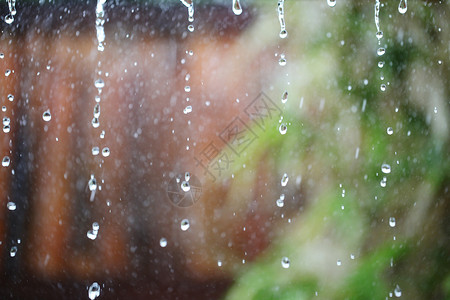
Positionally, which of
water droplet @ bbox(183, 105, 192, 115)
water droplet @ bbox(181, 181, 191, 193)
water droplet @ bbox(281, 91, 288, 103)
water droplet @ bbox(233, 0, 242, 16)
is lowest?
water droplet @ bbox(181, 181, 191, 193)

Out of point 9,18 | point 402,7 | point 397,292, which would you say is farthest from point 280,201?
point 9,18

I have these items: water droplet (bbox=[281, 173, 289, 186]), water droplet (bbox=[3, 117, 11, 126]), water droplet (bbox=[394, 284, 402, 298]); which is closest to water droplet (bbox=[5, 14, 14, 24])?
water droplet (bbox=[3, 117, 11, 126])

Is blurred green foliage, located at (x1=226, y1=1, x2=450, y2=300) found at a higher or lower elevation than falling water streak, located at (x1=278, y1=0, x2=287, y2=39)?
lower

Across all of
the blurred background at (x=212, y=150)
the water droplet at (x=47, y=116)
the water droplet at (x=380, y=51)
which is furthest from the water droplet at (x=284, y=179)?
the water droplet at (x=47, y=116)

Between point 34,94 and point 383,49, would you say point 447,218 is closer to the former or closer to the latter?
point 383,49

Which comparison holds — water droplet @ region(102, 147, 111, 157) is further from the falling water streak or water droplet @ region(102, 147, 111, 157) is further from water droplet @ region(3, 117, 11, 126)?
the falling water streak

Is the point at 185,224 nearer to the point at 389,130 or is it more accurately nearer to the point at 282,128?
the point at 282,128

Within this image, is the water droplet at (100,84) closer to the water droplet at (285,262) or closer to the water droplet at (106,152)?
the water droplet at (106,152)

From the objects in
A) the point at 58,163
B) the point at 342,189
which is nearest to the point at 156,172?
the point at 58,163
